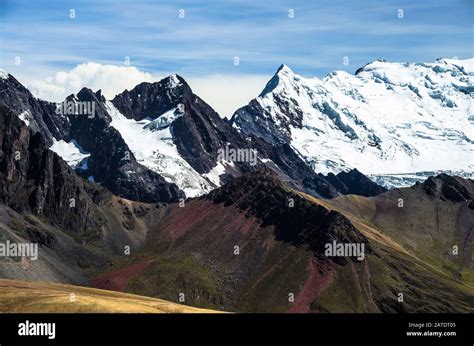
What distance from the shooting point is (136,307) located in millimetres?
196500
